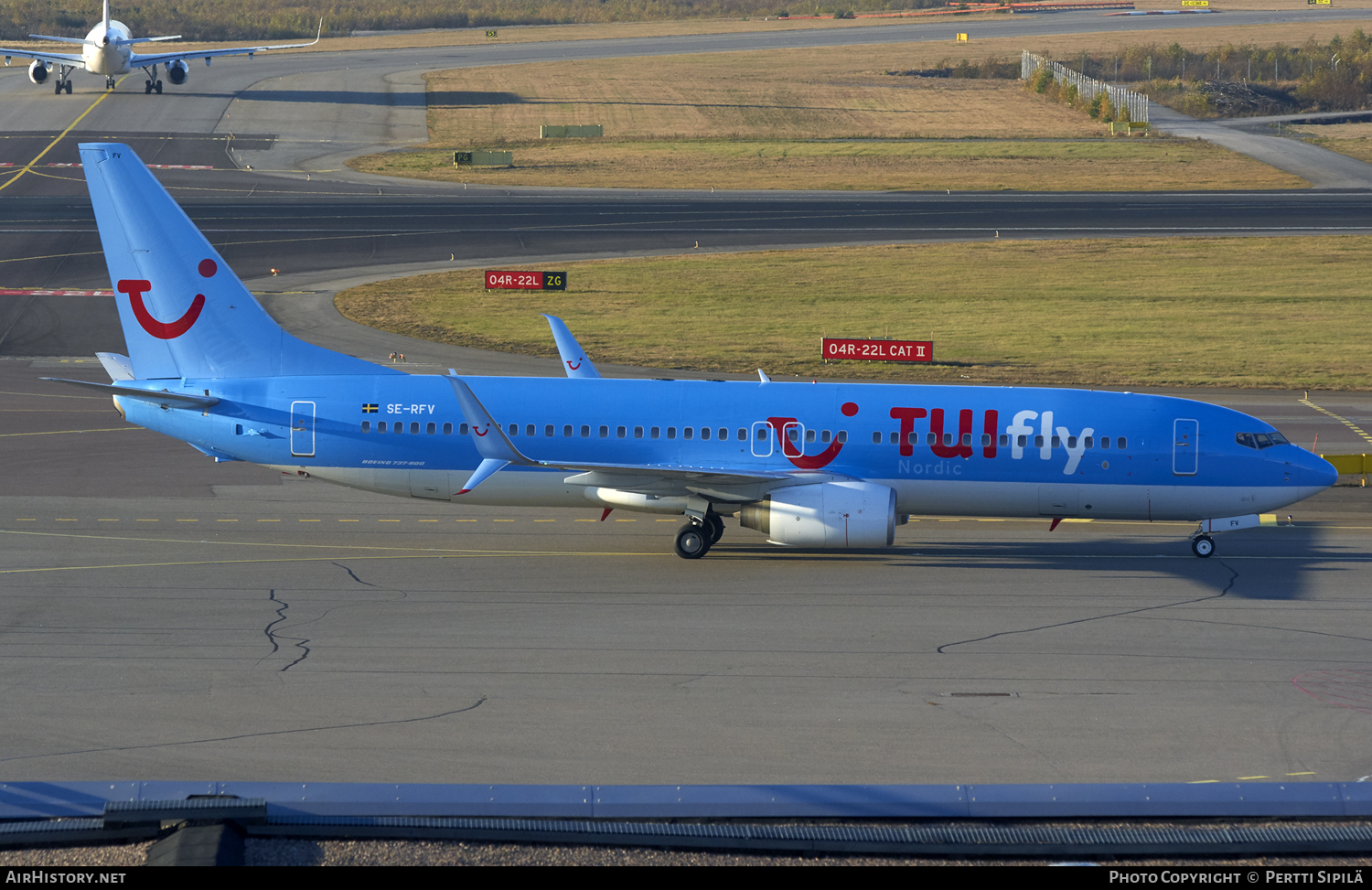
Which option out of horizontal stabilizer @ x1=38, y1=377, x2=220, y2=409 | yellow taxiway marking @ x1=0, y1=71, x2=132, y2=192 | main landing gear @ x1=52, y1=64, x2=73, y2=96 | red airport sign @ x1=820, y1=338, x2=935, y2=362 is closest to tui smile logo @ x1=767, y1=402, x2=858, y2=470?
horizontal stabilizer @ x1=38, y1=377, x2=220, y2=409

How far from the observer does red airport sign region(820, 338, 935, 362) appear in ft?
175

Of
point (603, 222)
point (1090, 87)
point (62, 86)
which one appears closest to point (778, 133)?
point (603, 222)

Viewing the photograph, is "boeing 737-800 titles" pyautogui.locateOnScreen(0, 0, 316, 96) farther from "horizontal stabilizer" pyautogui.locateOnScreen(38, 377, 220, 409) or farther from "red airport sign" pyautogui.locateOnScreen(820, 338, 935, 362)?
"horizontal stabilizer" pyautogui.locateOnScreen(38, 377, 220, 409)

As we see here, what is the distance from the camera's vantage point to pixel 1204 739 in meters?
20.9

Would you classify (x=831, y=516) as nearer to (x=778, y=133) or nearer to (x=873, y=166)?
(x=873, y=166)

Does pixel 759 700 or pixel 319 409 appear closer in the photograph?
pixel 759 700

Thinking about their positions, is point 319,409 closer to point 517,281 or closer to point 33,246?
point 517,281

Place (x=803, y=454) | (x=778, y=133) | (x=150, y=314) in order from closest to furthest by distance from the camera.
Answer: (x=803, y=454) → (x=150, y=314) → (x=778, y=133)

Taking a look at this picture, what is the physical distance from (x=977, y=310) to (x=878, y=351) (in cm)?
1049

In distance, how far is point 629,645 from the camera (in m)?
25.2

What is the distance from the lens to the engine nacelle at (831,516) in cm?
2953
